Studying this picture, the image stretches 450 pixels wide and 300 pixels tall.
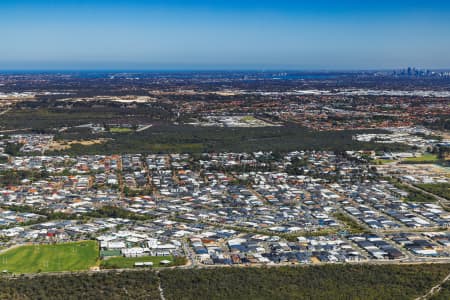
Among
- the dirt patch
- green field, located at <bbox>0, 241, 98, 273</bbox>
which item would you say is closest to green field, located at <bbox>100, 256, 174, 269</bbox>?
green field, located at <bbox>0, 241, 98, 273</bbox>

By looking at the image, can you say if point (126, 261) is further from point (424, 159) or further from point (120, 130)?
point (120, 130)

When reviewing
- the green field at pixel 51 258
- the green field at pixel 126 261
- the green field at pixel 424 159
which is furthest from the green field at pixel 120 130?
the green field at pixel 126 261

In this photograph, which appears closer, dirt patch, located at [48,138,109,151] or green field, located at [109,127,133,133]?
dirt patch, located at [48,138,109,151]

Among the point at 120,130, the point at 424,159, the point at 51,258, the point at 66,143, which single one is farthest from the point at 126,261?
the point at 120,130

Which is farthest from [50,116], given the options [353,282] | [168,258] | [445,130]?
[353,282]

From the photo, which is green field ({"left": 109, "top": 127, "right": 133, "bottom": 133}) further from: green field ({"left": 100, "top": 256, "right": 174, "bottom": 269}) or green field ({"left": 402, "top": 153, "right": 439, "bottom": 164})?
green field ({"left": 100, "top": 256, "right": 174, "bottom": 269})
